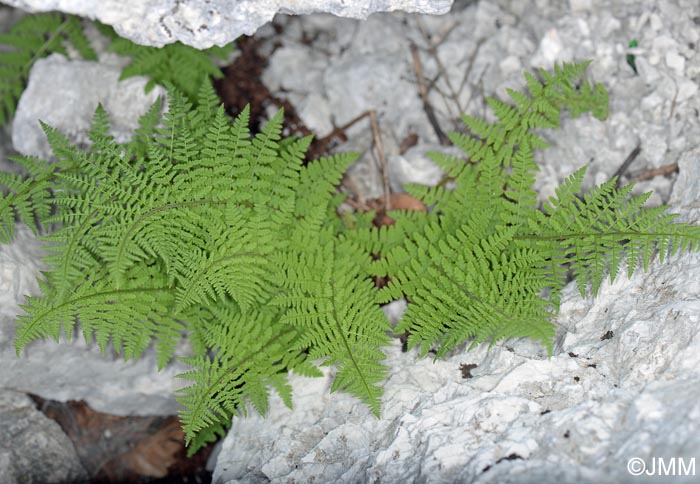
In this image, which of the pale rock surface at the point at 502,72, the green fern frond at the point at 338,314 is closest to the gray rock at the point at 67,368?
the green fern frond at the point at 338,314

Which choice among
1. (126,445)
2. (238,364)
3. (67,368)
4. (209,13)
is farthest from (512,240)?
(126,445)

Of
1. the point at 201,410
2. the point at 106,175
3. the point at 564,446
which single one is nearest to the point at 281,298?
the point at 201,410

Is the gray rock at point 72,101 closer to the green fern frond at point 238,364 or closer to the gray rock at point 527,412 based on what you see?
the green fern frond at point 238,364

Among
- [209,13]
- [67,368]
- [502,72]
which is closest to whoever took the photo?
[209,13]

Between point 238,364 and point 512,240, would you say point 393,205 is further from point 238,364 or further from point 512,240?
Answer: point 238,364

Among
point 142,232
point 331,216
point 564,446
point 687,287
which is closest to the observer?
point 564,446

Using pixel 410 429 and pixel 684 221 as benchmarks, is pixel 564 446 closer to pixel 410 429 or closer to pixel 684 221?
pixel 410 429
